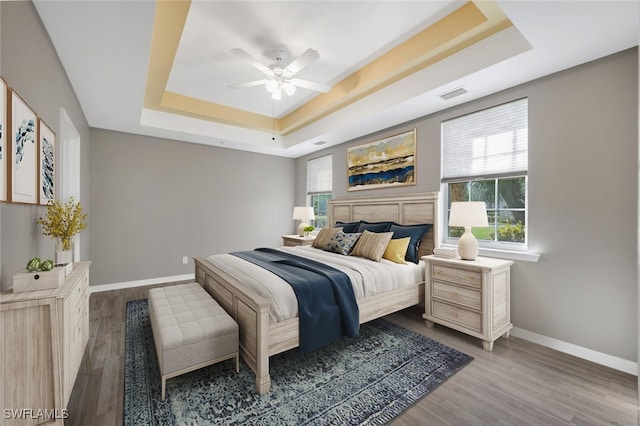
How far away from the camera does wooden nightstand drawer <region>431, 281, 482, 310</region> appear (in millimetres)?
2674

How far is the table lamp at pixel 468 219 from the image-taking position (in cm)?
278

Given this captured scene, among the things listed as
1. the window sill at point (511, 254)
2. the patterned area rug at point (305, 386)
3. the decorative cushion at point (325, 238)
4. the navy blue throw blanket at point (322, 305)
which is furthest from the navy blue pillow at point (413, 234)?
the navy blue throw blanket at point (322, 305)

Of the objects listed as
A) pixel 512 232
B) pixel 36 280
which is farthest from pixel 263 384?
pixel 512 232

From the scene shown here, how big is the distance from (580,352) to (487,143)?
2.15 m

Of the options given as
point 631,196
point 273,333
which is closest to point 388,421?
point 273,333

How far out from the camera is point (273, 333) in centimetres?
206

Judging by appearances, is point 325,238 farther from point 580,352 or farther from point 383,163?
point 580,352

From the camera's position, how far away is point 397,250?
3.28m

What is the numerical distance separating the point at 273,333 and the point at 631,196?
117 inches

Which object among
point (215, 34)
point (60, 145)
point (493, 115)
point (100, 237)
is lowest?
point (100, 237)

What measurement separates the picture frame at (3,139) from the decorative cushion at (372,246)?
2.92 m

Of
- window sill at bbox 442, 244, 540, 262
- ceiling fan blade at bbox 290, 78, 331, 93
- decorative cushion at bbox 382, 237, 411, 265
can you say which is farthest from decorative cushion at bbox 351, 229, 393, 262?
ceiling fan blade at bbox 290, 78, 331, 93

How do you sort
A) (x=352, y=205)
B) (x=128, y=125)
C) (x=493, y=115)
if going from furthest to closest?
(x=352, y=205) → (x=128, y=125) → (x=493, y=115)

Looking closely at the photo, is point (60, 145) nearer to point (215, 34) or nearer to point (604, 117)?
point (215, 34)
